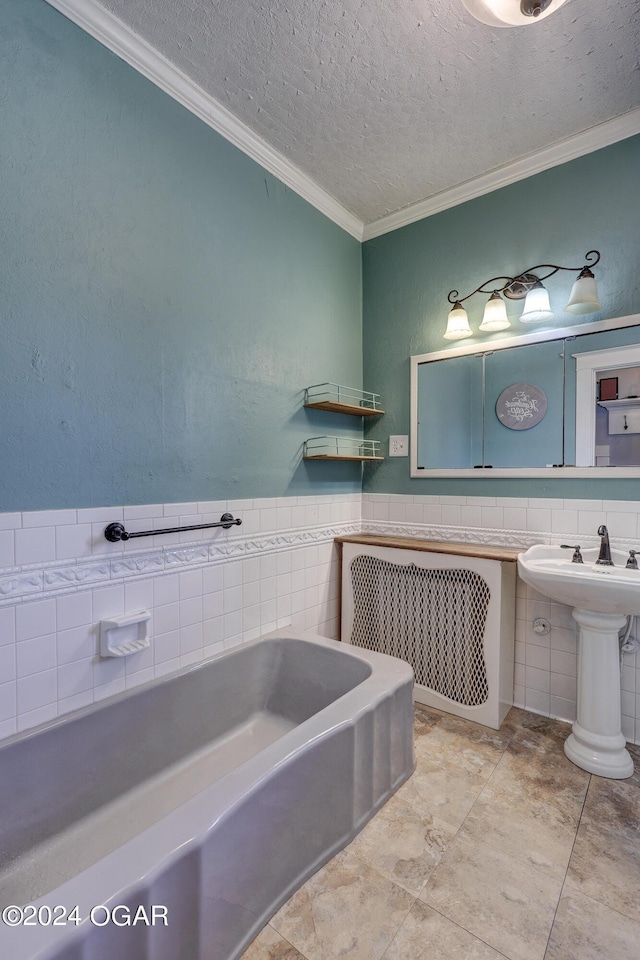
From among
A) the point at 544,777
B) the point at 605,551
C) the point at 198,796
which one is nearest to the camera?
the point at 198,796

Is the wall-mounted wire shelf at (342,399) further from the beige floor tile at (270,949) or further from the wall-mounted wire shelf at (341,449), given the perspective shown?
the beige floor tile at (270,949)

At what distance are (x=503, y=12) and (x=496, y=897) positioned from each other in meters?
2.47

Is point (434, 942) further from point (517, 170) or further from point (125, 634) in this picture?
point (517, 170)

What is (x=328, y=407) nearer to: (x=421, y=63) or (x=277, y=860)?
(x=421, y=63)

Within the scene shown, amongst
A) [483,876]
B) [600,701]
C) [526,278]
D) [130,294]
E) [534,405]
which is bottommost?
[483,876]

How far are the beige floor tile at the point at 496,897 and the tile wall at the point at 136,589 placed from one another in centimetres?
105

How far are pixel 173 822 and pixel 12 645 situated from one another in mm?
677

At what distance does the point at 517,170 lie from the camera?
6.92 ft

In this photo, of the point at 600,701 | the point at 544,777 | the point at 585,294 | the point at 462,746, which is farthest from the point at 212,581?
the point at 585,294

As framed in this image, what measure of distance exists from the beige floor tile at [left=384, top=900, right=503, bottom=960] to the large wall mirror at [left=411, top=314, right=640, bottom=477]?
1642 mm

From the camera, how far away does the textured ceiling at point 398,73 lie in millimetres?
1428

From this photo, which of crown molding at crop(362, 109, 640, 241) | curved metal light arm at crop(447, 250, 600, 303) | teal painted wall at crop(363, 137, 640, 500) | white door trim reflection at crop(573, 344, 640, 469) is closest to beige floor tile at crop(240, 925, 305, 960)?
teal painted wall at crop(363, 137, 640, 500)

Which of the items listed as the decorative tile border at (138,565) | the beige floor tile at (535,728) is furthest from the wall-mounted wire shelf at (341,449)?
the beige floor tile at (535,728)

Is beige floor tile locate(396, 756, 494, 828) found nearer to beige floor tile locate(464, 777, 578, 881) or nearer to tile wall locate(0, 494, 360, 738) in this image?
beige floor tile locate(464, 777, 578, 881)
